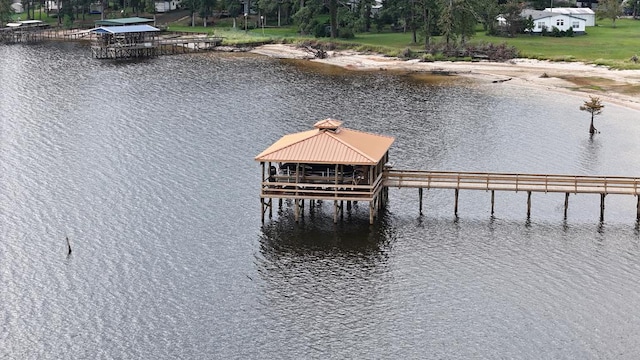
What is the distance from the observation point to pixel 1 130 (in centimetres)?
8750

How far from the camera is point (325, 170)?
Result: 59625mm

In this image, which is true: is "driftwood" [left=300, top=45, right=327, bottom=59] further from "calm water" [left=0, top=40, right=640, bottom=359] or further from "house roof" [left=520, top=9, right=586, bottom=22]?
"calm water" [left=0, top=40, right=640, bottom=359]

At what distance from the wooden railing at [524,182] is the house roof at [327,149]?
2.66 metres

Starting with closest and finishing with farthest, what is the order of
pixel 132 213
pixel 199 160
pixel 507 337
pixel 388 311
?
pixel 507 337, pixel 388 311, pixel 132 213, pixel 199 160

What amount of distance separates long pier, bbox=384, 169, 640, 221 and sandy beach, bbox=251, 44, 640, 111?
35.3 meters

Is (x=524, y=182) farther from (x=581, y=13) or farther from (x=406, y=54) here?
(x=581, y=13)

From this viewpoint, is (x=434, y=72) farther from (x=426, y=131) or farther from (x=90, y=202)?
(x=90, y=202)

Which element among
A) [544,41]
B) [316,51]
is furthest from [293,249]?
[544,41]

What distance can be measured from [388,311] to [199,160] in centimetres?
3210

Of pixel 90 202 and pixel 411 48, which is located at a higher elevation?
pixel 411 48

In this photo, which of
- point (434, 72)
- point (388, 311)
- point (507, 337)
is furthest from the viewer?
point (434, 72)

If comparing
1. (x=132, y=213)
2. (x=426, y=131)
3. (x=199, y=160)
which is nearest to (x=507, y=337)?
(x=132, y=213)

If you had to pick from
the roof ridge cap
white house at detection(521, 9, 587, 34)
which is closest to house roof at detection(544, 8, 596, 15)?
white house at detection(521, 9, 587, 34)

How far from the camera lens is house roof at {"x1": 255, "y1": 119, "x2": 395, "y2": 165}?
5782 cm
